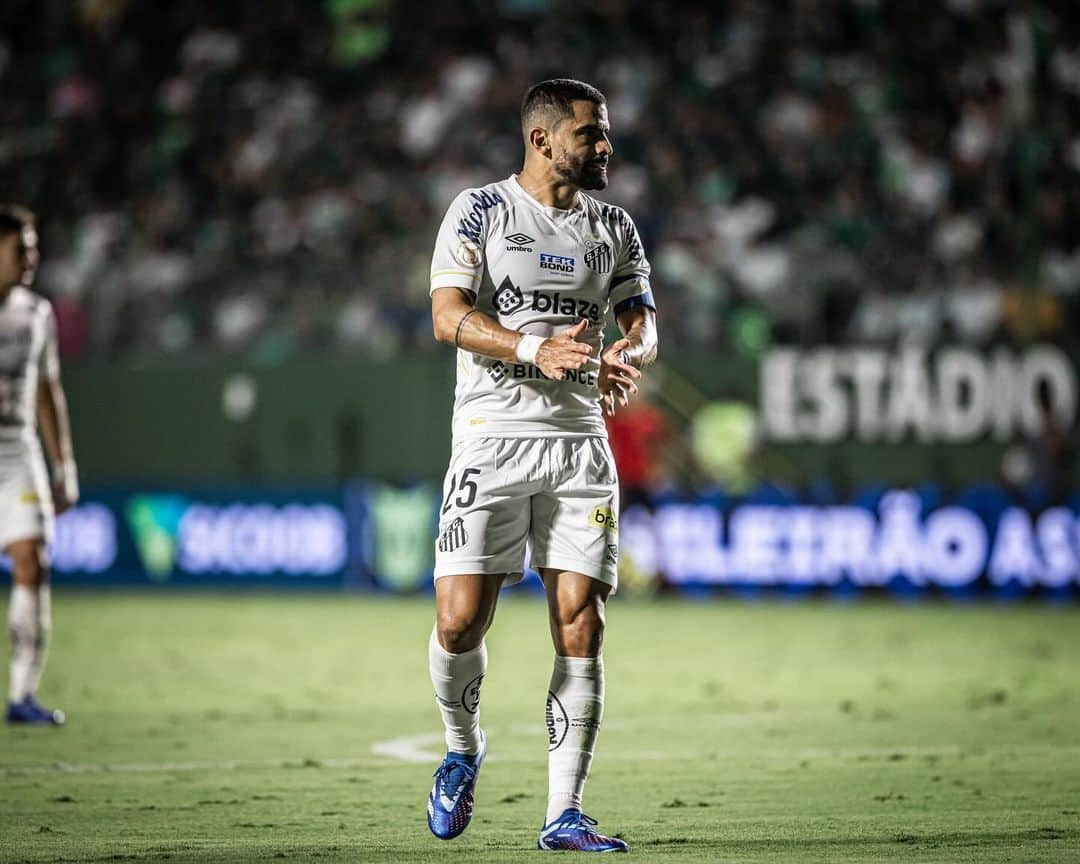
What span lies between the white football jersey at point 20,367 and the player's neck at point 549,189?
4.20 meters

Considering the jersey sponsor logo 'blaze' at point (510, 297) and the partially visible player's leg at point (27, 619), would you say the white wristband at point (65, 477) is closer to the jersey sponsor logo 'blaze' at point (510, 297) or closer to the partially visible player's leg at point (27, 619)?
the partially visible player's leg at point (27, 619)

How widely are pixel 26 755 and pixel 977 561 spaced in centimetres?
1167

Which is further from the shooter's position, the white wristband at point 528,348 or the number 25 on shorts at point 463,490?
the number 25 on shorts at point 463,490

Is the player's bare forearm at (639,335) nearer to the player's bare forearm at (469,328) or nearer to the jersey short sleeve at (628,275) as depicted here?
the jersey short sleeve at (628,275)

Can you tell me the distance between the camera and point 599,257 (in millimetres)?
6328

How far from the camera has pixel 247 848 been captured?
5934mm

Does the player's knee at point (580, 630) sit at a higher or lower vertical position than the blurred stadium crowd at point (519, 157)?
lower

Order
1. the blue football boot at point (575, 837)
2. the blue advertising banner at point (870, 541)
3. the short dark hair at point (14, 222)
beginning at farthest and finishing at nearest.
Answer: the blue advertising banner at point (870, 541) < the short dark hair at point (14, 222) < the blue football boot at point (575, 837)

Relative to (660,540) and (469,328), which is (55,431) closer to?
(469,328)

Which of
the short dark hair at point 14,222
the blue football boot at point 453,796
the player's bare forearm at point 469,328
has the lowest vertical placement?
the blue football boot at point 453,796

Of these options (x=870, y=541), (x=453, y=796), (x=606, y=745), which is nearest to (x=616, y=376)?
(x=453, y=796)

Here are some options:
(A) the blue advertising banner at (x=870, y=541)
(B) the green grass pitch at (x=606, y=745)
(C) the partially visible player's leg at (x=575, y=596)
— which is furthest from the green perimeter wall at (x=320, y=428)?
(C) the partially visible player's leg at (x=575, y=596)

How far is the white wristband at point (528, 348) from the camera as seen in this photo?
588 cm

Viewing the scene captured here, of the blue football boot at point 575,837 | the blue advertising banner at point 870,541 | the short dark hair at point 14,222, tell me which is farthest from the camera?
the blue advertising banner at point 870,541
